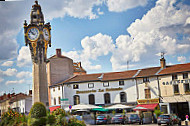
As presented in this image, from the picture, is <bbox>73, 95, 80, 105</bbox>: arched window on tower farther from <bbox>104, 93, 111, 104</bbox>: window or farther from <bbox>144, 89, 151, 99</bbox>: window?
<bbox>144, 89, 151, 99</bbox>: window

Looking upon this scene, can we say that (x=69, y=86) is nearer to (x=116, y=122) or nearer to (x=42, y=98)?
(x=42, y=98)

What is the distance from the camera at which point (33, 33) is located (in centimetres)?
3194

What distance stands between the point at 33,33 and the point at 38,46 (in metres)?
1.71

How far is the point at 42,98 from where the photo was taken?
31.8 metres

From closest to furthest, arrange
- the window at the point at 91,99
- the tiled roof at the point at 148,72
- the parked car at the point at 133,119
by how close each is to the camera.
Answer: the parked car at the point at 133,119
the tiled roof at the point at 148,72
the window at the point at 91,99

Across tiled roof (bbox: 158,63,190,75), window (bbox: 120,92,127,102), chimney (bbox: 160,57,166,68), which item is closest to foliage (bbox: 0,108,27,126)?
window (bbox: 120,92,127,102)

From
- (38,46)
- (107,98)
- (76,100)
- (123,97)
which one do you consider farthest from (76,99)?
(38,46)

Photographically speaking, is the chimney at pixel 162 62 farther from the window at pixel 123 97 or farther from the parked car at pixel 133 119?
the parked car at pixel 133 119

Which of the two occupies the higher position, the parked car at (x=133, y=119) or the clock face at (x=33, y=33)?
the clock face at (x=33, y=33)

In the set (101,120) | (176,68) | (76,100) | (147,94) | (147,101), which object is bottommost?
(101,120)

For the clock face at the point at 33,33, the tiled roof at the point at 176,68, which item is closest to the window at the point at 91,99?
the tiled roof at the point at 176,68

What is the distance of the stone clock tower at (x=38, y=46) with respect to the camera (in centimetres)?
3173

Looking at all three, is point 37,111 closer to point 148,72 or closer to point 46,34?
point 46,34

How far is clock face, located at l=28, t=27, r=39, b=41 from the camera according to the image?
31.9 m
